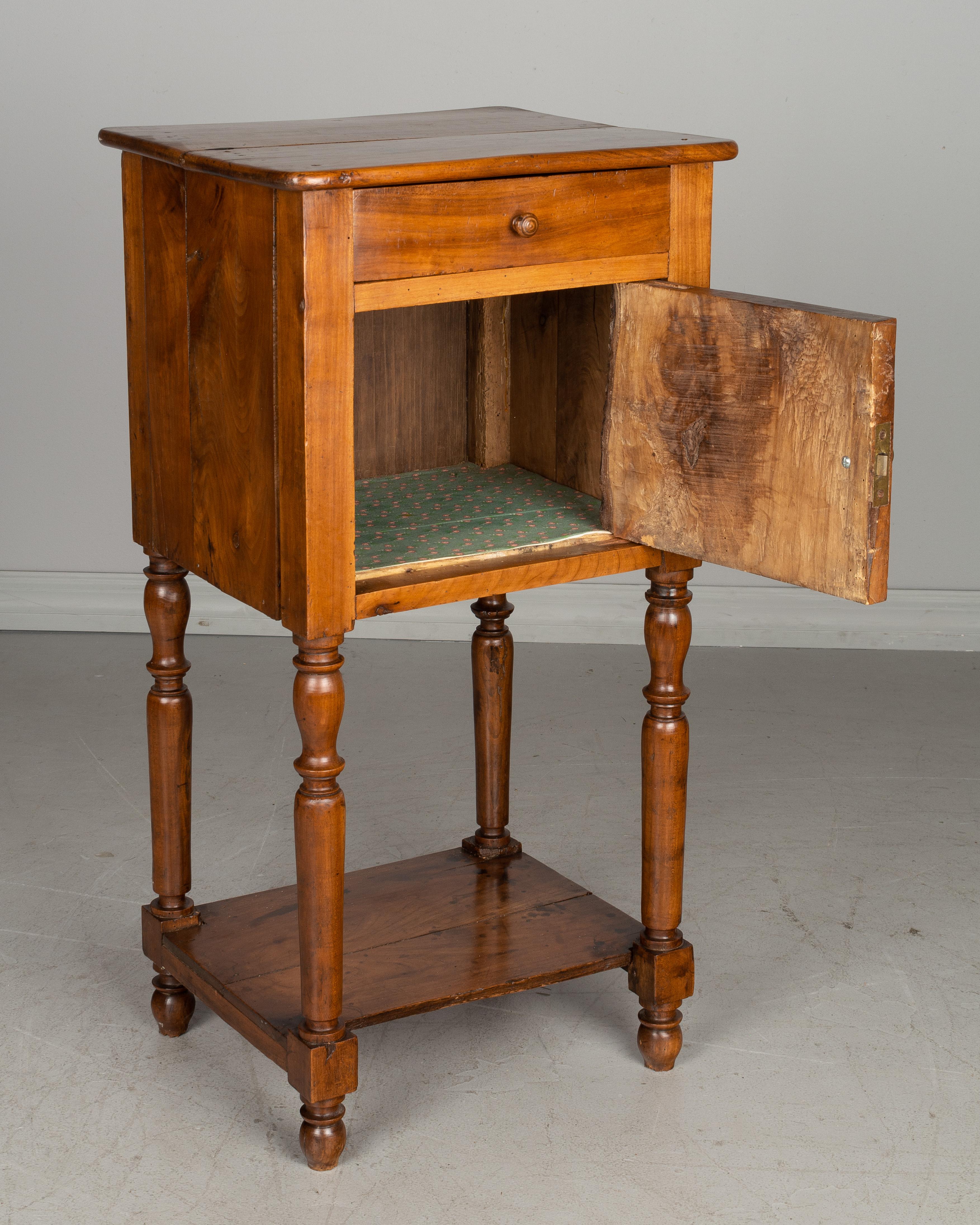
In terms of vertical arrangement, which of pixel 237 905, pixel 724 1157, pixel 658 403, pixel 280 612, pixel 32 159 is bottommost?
pixel 724 1157

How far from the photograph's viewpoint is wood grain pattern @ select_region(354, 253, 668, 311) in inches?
75.8

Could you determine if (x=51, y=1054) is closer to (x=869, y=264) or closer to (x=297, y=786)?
(x=297, y=786)

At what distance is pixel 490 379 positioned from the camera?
2.62 meters

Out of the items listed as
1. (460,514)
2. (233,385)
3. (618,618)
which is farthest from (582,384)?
(618,618)

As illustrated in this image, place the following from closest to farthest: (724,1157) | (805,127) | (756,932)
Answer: (724,1157)
(756,932)
(805,127)

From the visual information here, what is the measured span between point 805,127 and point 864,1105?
101 inches

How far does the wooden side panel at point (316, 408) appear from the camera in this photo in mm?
1854

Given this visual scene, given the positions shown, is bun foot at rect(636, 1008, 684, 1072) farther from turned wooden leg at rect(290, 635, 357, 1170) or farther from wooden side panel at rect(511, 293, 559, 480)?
wooden side panel at rect(511, 293, 559, 480)

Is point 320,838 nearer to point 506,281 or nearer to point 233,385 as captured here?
point 233,385

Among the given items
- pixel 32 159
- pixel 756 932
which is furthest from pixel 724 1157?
pixel 32 159

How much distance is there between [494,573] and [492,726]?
68cm

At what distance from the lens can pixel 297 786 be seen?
3.43 metres

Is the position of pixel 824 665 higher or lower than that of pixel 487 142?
lower

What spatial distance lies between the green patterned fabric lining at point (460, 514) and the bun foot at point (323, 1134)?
0.70m
